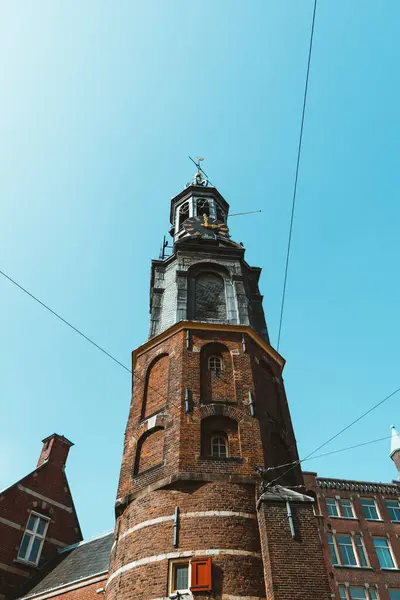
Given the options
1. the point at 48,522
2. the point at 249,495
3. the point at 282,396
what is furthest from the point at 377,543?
the point at 249,495

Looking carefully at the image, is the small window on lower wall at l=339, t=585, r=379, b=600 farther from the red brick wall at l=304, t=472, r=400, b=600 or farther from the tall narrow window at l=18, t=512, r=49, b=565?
the tall narrow window at l=18, t=512, r=49, b=565

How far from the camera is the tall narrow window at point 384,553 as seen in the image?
30.9 meters

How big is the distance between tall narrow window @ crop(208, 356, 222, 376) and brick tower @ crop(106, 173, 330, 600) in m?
0.06

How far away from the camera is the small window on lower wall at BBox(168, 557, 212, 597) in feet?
37.2

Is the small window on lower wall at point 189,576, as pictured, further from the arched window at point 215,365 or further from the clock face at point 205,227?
the clock face at point 205,227

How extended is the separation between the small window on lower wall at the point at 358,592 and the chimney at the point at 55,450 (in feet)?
61.2

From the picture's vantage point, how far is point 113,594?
41.4ft

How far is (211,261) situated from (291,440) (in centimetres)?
946

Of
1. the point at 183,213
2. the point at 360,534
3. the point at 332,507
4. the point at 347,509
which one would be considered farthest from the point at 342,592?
the point at 183,213

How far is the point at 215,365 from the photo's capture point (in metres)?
17.8

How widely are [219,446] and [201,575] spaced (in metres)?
4.22

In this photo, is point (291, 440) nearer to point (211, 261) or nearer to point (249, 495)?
point (249, 495)

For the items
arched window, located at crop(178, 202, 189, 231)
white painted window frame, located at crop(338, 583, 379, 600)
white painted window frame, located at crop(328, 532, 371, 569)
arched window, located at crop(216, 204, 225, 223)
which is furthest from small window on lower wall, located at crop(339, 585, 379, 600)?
arched window, located at crop(178, 202, 189, 231)

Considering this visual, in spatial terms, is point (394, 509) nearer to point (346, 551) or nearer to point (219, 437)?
point (346, 551)
